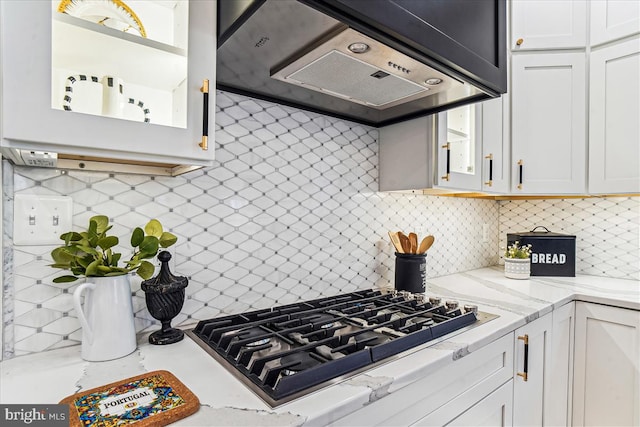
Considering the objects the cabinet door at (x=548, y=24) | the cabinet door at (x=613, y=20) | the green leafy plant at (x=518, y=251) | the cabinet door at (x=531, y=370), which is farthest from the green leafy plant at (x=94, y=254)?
the cabinet door at (x=613, y=20)

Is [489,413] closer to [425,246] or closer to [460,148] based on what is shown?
[425,246]

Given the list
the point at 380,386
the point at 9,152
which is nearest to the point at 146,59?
the point at 9,152

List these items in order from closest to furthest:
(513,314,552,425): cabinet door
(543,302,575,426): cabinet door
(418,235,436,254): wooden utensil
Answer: (513,314,552,425): cabinet door
(543,302,575,426): cabinet door
(418,235,436,254): wooden utensil

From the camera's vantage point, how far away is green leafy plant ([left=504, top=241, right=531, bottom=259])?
2033mm

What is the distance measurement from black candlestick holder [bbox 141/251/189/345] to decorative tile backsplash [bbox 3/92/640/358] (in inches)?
5.0

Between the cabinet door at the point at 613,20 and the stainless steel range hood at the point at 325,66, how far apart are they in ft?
3.72

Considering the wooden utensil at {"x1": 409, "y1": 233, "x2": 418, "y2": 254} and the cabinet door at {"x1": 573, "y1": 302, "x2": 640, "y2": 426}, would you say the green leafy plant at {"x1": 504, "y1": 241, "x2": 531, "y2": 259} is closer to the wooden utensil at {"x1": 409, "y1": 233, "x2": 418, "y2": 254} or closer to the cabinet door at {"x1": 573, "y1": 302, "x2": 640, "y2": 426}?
the cabinet door at {"x1": 573, "y1": 302, "x2": 640, "y2": 426}

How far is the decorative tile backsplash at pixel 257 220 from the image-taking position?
924 millimetres

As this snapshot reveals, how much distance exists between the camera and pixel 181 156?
0.84 metres

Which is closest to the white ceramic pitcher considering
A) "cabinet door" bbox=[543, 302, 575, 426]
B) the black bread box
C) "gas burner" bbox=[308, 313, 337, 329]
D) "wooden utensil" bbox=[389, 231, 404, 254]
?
"gas burner" bbox=[308, 313, 337, 329]

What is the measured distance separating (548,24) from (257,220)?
1.88 metres

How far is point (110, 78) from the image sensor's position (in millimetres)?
785

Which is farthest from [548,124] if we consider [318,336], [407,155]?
[318,336]

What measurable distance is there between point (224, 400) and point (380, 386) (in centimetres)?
33
